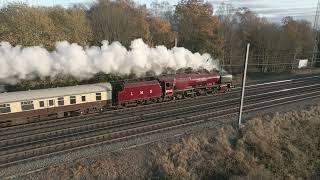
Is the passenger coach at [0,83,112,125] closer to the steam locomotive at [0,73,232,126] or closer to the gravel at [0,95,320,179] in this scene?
the steam locomotive at [0,73,232,126]

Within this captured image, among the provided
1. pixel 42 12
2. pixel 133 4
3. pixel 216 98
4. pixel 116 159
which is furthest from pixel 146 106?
pixel 133 4

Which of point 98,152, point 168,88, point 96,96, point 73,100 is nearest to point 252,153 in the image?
point 98,152

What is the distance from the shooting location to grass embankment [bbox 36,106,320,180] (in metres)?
21.6

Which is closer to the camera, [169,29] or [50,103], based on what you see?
[50,103]

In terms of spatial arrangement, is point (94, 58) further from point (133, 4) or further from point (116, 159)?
point (133, 4)

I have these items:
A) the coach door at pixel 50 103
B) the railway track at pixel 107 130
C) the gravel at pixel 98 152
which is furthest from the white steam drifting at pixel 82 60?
the gravel at pixel 98 152

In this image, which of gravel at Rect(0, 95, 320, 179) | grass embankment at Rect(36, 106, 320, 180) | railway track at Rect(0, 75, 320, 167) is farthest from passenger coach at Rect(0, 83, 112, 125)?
grass embankment at Rect(36, 106, 320, 180)

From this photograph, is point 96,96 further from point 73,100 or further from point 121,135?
point 121,135

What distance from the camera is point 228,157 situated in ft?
82.5

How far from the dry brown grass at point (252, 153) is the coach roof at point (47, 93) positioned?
32.8 feet

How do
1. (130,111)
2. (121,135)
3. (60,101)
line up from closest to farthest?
(121,135) < (60,101) < (130,111)

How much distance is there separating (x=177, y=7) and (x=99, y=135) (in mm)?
51386

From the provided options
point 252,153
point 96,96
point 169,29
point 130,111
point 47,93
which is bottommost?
point 252,153

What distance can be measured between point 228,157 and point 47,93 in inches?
598
